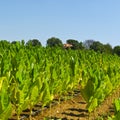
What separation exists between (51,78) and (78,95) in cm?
417

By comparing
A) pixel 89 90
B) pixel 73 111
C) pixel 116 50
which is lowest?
pixel 73 111

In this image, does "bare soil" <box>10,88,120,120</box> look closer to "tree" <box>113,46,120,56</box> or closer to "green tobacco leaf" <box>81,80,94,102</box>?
"green tobacco leaf" <box>81,80,94,102</box>

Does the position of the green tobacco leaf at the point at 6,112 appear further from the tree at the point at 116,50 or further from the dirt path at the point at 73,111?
the tree at the point at 116,50

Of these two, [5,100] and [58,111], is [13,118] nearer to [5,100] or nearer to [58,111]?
[58,111]

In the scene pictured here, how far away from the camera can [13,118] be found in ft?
27.5

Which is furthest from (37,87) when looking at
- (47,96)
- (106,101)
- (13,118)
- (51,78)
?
(106,101)

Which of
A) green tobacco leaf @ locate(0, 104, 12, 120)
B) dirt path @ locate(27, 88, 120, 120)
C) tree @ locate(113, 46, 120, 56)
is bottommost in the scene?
dirt path @ locate(27, 88, 120, 120)

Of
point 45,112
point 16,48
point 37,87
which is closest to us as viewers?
point 37,87

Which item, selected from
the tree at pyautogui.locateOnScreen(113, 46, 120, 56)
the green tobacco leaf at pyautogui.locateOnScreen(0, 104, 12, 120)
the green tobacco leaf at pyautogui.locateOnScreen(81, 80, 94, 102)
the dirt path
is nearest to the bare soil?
the dirt path

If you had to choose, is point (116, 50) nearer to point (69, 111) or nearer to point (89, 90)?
point (69, 111)

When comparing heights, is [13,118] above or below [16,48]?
below

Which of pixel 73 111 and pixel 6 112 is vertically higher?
pixel 6 112

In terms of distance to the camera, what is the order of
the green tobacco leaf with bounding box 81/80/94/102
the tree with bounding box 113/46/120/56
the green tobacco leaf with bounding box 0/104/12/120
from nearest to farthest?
the green tobacco leaf with bounding box 0/104/12/120 < the green tobacco leaf with bounding box 81/80/94/102 < the tree with bounding box 113/46/120/56

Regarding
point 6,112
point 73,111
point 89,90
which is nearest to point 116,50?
point 73,111
